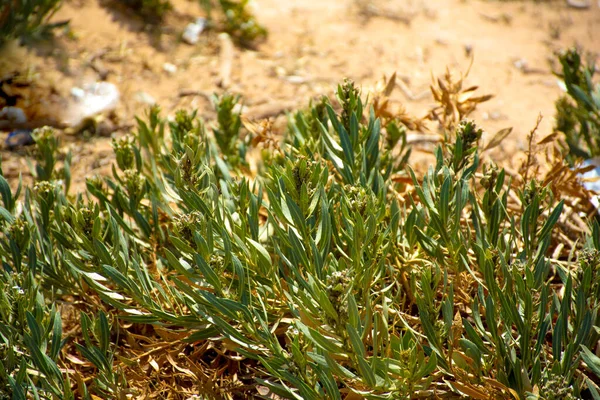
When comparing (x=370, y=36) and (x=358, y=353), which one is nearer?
(x=358, y=353)

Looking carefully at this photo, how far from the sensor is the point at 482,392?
1472mm

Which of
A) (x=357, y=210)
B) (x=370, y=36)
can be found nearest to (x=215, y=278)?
(x=357, y=210)

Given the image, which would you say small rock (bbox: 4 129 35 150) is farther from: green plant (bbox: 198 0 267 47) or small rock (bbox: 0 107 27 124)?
green plant (bbox: 198 0 267 47)

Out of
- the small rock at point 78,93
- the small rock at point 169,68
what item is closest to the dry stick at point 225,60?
the small rock at point 169,68

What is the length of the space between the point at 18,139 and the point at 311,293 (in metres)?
2.64

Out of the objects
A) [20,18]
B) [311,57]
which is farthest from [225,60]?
[20,18]

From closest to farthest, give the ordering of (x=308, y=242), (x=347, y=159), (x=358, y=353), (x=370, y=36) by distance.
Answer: (x=358, y=353) < (x=308, y=242) < (x=347, y=159) < (x=370, y=36)

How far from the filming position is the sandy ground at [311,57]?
3875 millimetres

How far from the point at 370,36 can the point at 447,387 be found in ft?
12.7

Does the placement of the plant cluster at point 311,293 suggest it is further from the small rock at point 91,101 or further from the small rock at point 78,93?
the small rock at point 78,93

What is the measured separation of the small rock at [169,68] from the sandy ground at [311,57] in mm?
31

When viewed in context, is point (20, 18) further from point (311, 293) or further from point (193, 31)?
point (311, 293)

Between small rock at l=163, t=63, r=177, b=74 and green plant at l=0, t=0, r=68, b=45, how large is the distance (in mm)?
750

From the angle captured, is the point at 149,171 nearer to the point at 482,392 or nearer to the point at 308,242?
Answer: the point at 308,242
